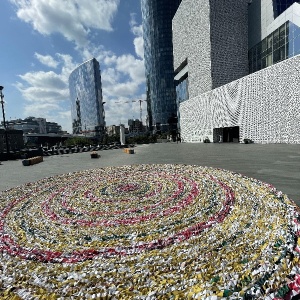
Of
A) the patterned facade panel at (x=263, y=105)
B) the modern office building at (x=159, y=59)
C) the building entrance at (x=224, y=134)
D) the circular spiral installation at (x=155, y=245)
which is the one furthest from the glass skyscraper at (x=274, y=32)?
the modern office building at (x=159, y=59)

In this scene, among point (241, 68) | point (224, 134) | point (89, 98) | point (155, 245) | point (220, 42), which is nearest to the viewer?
point (155, 245)

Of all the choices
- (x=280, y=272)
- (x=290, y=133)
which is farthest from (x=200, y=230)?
(x=290, y=133)

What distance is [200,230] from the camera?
475 cm

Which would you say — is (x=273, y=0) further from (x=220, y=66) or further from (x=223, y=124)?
(x=223, y=124)

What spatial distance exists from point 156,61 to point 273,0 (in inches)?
3114

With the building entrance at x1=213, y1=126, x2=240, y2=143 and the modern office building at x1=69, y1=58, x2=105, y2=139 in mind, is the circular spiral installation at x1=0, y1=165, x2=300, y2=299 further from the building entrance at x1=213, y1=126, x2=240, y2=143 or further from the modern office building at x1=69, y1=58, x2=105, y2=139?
the modern office building at x1=69, y1=58, x2=105, y2=139

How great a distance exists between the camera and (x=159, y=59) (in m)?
114

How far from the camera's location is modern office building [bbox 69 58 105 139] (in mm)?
147250

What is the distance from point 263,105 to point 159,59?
3743 inches

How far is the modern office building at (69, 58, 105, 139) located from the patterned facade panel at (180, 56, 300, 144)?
109227 millimetres

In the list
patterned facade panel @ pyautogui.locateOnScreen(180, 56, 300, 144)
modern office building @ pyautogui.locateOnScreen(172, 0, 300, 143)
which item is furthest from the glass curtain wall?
patterned facade panel @ pyautogui.locateOnScreen(180, 56, 300, 144)

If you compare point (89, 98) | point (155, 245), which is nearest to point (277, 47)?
point (155, 245)

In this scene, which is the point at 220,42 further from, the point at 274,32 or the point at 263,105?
the point at 263,105

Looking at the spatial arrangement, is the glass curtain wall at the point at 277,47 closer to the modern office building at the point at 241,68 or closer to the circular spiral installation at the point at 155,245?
the modern office building at the point at 241,68
